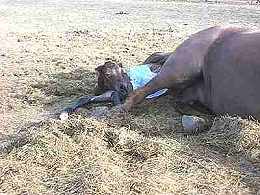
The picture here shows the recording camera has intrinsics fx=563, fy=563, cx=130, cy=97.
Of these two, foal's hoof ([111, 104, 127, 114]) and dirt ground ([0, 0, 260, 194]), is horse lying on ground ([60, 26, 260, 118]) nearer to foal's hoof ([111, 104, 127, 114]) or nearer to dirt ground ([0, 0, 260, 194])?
foal's hoof ([111, 104, 127, 114])

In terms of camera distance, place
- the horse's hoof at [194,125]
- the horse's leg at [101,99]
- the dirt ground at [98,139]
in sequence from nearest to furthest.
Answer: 1. the dirt ground at [98,139]
2. the horse's hoof at [194,125]
3. the horse's leg at [101,99]

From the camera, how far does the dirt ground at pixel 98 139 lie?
420 centimetres

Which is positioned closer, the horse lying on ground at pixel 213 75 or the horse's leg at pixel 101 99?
the horse lying on ground at pixel 213 75

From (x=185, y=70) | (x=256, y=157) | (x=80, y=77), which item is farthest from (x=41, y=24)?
(x=256, y=157)

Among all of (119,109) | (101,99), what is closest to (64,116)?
(119,109)

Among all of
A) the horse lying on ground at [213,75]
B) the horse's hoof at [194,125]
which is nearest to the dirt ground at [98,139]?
the horse's hoof at [194,125]

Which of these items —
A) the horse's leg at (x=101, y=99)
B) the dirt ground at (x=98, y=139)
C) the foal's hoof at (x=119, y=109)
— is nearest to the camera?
the dirt ground at (x=98, y=139)

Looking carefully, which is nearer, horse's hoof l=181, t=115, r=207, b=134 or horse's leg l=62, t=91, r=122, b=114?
horse's hoof l=181, t=115, r=207, b=134

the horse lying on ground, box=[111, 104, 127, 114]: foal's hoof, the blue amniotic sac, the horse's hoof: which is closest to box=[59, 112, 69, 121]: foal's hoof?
box=[111, 104, 127, 114]: foal's hoof

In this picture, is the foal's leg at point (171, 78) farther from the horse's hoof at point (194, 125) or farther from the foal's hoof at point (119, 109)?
the horse's hoof at point (194, 125)

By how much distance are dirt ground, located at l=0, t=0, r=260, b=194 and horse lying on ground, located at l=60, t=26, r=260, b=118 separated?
216 millimetres

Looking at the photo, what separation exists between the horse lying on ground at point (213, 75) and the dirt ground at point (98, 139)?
216 millimetres

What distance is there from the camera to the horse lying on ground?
553 cm

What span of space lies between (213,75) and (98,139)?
1.65 metres
